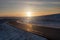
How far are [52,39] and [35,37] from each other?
2.86 ft

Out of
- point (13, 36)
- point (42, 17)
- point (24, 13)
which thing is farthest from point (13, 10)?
point (13, 36)

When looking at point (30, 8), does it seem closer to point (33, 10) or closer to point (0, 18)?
point (33, 10)

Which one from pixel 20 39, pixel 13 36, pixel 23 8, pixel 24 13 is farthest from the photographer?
pixel 23 8

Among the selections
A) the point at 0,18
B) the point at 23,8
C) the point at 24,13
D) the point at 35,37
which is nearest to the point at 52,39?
the point at 35,37

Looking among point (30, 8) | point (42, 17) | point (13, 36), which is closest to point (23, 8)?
point (30, 8)

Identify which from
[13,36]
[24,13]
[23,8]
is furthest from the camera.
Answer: [23,8]

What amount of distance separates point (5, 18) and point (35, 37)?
1441 centimetres

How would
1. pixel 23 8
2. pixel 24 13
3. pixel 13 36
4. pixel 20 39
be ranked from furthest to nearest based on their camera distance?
pixel 23 8 → pixel 24 13 → pixel 13 36 → pixel 20 39

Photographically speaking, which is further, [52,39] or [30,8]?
[30,8]

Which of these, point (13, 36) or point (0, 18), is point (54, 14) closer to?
point (0, 18)

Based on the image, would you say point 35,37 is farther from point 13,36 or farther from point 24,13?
point 24,13

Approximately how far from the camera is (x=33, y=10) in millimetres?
25672

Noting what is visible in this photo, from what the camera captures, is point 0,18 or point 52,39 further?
point 0,18

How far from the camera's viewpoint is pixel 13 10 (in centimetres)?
2506
